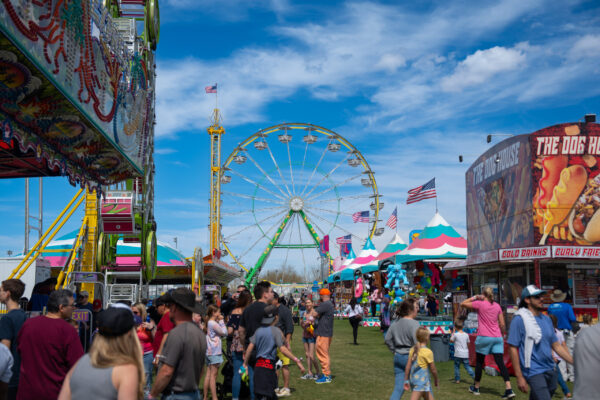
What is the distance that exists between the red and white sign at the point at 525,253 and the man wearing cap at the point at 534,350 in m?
6.04

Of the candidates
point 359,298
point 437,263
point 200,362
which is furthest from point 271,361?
point 359,298

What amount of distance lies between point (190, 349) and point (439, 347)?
969 cm

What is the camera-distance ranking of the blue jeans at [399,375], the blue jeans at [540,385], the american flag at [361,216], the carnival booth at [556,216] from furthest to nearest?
the american flag at [361,216], the carnival booth at [556,216], the blue jeans at [399,375], the blue jeans at [540,385]

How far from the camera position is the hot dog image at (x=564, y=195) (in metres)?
11.9

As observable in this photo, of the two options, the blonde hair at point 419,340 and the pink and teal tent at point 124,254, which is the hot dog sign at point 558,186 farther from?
the pink and teal tent at point 124,254

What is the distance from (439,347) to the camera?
41.9 feet

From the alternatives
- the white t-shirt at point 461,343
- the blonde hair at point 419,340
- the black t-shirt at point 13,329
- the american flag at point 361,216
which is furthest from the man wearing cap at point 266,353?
the american flag at point 361,216

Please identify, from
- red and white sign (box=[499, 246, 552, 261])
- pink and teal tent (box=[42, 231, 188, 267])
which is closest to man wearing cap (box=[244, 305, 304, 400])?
red and white sign (box=[499, 246, 552, 261])

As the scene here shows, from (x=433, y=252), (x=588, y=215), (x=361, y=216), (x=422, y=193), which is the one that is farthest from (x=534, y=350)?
(x=361, y=216)

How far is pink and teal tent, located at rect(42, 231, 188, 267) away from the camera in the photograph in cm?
2395

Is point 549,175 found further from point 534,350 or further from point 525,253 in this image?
point 534,350

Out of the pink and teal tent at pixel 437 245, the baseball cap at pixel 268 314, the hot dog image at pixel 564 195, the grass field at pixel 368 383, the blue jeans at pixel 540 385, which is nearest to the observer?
the blue jeans at pixel 540 385

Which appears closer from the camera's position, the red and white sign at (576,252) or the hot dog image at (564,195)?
the red and white sign at (576,252)

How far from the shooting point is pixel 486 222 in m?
14.2
